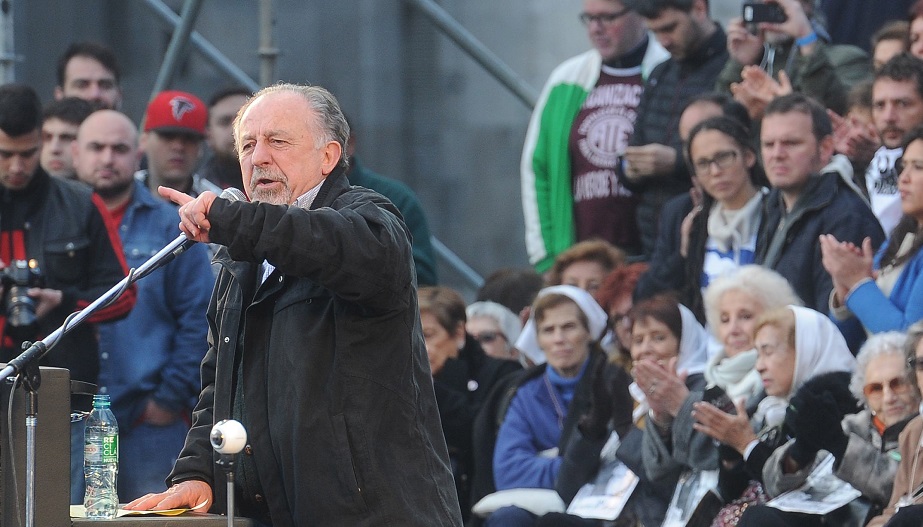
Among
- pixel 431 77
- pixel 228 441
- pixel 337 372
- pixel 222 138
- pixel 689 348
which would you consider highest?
pixel 431 77

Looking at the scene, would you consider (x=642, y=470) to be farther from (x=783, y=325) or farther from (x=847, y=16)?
(x=847, y=16)

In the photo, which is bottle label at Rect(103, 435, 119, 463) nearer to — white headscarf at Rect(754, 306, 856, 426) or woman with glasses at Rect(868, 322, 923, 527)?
woman with glasses at Rect(868, 322, 923, 527)

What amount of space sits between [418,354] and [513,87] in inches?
235

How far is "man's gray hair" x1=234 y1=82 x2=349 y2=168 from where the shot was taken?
3621mm

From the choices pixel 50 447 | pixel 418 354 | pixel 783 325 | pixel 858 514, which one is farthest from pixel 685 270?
pixel 50 447

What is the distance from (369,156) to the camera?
973 cm

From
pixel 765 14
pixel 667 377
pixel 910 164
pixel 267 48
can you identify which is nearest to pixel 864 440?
pixel 667 377

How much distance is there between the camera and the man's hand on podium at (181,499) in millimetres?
3605

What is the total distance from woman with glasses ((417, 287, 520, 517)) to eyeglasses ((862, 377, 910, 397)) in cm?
225

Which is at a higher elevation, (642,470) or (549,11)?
(549,11)

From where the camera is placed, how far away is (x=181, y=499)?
143 inches

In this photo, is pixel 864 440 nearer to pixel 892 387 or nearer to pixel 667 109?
pixel 892 387

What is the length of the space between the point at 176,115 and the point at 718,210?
2409mm

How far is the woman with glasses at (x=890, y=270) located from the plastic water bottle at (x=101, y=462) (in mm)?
3186
